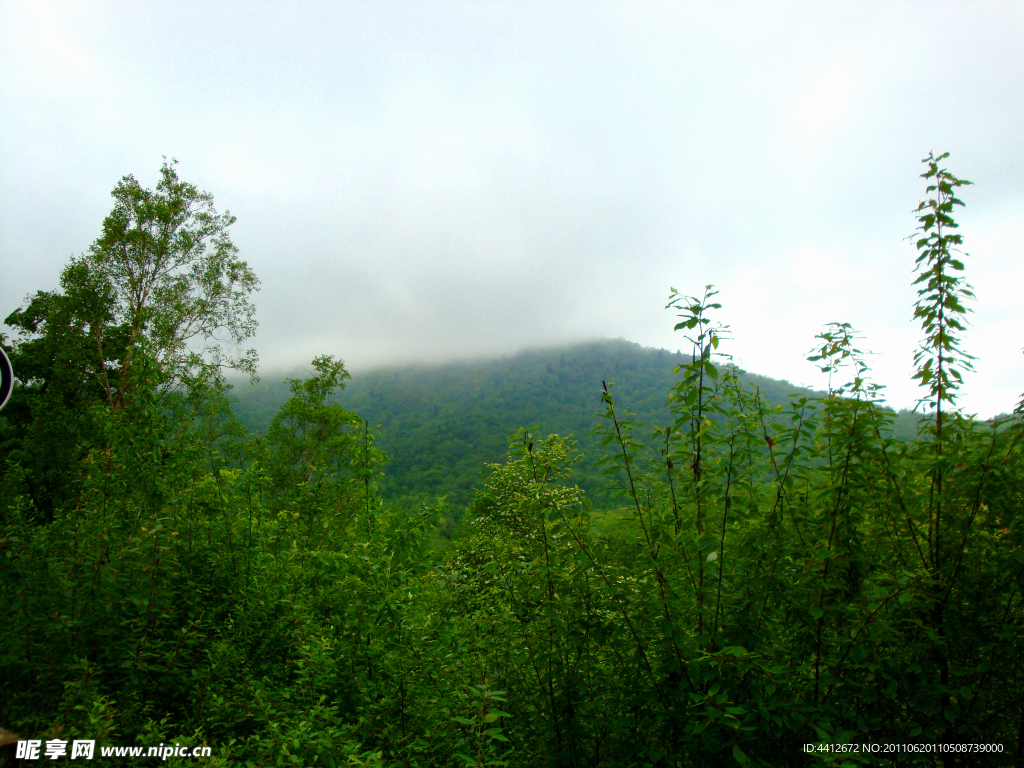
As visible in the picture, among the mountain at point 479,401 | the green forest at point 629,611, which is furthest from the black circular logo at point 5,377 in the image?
the mountain at point 479,401

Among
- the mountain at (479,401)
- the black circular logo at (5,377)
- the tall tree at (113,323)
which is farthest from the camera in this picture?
the mountain at (479,401)

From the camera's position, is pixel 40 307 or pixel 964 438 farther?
pixel 40 307

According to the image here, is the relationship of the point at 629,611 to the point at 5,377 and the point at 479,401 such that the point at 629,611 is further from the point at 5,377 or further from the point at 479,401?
the point at 479,401

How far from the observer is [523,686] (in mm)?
3830

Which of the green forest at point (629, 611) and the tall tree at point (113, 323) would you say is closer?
the green forest at point (629, 611)

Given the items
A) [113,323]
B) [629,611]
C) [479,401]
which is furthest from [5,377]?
[479,401]

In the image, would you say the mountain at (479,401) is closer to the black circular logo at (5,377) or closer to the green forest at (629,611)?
the green forest at (629,611)

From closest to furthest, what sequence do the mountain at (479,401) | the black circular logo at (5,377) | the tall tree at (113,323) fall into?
the black circular logo at (5,377)
the tall tree at (113,323)
the mountain at (479,401)

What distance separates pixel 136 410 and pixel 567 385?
413 ft

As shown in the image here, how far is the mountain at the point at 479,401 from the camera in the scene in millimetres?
67875

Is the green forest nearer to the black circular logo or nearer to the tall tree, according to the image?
the black circular logo

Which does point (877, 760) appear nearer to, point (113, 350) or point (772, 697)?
point (772, 697)

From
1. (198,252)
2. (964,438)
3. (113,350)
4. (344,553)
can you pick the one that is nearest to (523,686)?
(344,553)

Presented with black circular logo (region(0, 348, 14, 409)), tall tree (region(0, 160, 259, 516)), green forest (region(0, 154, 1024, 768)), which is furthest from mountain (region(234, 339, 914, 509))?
black circular logo (region(0, 348, 14, 409))
